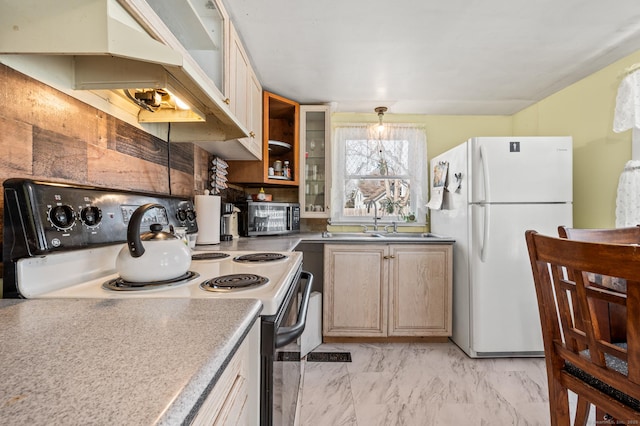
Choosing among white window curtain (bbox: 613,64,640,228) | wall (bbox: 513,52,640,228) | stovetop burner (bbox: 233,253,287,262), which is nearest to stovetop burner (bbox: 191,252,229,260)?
stovetop burner (bbox: 233,253,287,262)

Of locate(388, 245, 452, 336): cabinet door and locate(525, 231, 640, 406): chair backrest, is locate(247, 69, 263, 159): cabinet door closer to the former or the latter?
locate(388, 245, 452, 336): cabinet door

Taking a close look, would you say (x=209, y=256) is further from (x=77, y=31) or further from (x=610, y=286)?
(x=610, y=286)

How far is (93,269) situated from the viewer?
0.87 metres

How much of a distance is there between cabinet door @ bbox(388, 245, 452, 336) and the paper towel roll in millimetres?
1387

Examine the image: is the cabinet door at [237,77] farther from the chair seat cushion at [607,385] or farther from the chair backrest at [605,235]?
the chair seat cushion at [607,385]

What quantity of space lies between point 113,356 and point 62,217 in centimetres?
54

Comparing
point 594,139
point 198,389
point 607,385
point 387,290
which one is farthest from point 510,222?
point 198,389

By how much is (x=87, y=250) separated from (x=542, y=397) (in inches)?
92.2

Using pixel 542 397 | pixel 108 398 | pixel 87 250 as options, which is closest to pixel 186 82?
pixel 87 250

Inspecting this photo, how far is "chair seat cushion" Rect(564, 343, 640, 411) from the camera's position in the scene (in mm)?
871

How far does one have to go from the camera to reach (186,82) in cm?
92

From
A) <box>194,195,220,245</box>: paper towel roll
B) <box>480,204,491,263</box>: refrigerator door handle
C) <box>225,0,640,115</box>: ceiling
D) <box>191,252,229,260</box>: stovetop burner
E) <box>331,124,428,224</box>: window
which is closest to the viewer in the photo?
<box>191,252,229,260</box>: stovetop burner

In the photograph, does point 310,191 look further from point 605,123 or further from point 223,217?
point 605,123

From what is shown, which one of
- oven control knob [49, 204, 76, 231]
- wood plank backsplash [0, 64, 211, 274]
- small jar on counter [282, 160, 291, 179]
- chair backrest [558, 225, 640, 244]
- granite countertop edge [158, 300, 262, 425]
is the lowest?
granite countertop edge [158, 300, 262, 425]
